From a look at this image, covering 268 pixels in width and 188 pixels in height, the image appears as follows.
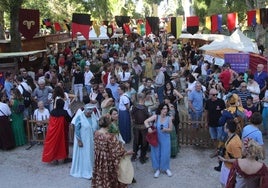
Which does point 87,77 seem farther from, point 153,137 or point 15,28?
point 153,137

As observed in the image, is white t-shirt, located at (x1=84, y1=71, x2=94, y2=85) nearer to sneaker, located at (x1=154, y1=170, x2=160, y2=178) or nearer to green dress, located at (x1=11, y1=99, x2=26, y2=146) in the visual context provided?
green dress, located at (x1=11, y1=99, x2=26, y2=146)

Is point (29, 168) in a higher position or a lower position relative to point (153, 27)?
lower

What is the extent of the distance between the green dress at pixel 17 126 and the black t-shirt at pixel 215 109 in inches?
186

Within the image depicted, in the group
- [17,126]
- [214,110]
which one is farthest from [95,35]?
[214,110]

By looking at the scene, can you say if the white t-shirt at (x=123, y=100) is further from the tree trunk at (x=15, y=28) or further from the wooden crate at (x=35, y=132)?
the tree trunk at (x=15, y=28)

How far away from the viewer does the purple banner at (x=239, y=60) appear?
14227 mm

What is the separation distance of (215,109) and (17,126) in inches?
196

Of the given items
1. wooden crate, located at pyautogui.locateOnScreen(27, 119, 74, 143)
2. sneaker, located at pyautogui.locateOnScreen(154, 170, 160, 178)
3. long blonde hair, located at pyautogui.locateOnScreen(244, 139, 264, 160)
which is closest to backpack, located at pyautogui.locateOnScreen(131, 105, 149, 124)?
sneaker, located at pyautogui.locateOnScreen(154, 170, 160, 178)

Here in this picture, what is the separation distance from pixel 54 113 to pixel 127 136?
2.41 metres

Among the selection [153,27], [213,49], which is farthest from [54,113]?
[153,27]

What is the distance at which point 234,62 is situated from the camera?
47.4 feet

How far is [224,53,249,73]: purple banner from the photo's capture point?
14227 millimetres

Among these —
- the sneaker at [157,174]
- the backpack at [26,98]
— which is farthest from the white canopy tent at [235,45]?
the sneaker at [157,174]

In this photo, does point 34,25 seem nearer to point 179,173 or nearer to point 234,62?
point 234,62
